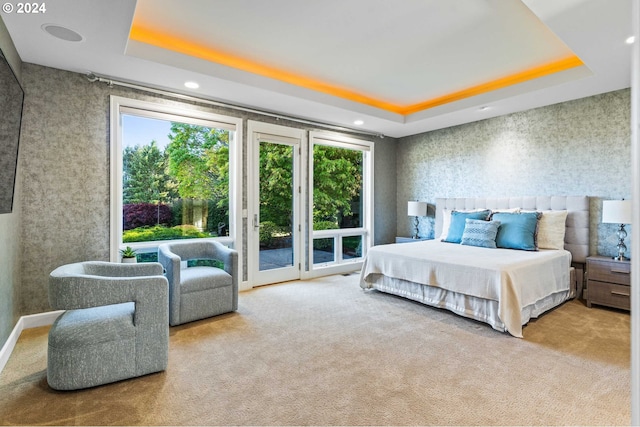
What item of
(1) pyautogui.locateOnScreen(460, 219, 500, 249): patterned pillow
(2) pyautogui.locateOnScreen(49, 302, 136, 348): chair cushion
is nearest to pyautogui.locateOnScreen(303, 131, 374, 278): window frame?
(1) pyautogui.locateOnScreen(460, 219, 500, 249): patterned pillow

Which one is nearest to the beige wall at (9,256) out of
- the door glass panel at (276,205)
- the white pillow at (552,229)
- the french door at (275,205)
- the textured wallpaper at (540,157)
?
the french door at (275,205)

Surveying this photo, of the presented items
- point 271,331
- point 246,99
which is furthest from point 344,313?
point 246,99

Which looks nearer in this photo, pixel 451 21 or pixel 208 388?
pixel 208 388

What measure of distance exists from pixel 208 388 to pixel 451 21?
10.7 feet

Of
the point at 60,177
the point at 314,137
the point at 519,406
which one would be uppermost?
the point at 314,137

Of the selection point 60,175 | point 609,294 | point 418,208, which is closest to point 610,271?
point 609,294

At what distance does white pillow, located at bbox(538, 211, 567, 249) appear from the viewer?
3971mm

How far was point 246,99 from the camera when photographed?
4023mm

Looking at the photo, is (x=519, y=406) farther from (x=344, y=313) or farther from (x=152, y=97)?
(x=152, y=97)

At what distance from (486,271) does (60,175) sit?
413 centimetres

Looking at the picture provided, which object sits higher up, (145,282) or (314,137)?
(314,137)

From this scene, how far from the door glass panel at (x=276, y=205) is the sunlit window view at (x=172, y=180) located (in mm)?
528

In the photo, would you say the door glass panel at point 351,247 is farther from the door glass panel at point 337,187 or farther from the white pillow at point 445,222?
the white pillow at point 445,222

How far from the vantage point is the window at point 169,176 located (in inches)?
139
